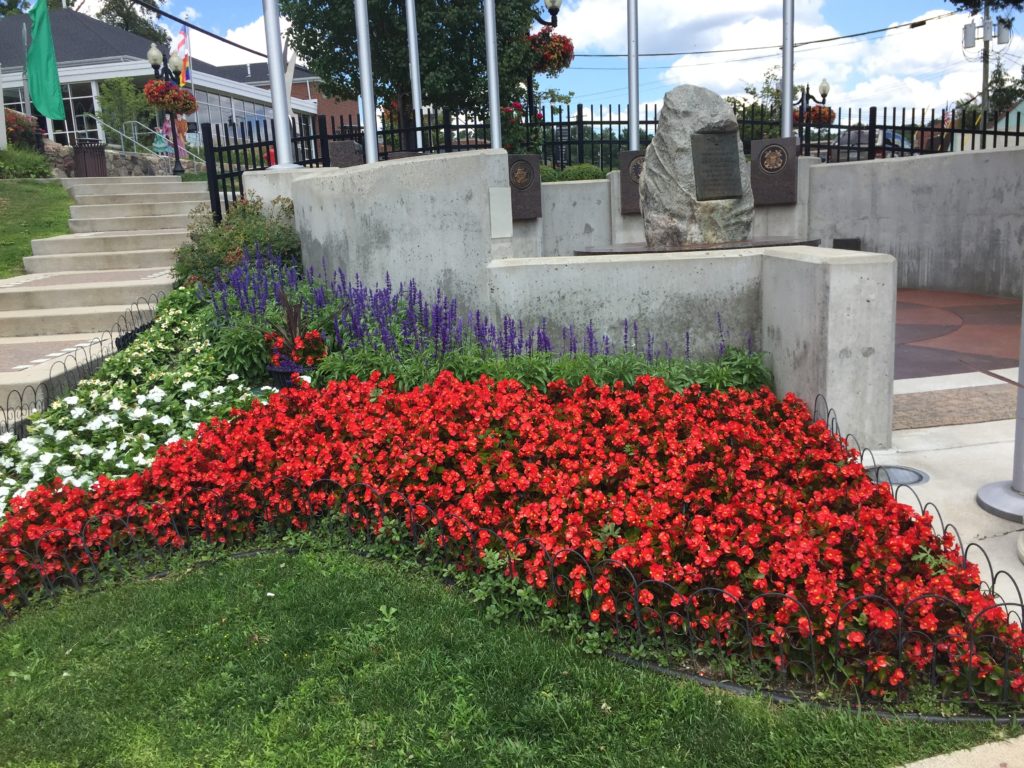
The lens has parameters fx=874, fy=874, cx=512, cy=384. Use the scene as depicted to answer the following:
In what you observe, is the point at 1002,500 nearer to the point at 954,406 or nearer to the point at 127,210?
the point at 954,406

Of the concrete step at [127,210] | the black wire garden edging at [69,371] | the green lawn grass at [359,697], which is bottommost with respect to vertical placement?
the green lawn grass at [359,697]

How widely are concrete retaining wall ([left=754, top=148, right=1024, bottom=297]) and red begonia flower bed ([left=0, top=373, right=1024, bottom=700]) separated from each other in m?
6.73

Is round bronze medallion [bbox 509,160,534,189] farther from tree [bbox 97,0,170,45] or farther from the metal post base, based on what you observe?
tree [bbox 97,0,170,45]

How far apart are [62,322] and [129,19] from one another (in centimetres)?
5822

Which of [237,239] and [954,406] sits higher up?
[237,239]

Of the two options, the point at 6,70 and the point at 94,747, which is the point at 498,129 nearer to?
the point at 94,747

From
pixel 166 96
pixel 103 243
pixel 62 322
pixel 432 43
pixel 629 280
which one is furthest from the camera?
pixel 432 43

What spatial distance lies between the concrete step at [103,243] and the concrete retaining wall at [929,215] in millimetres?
8383

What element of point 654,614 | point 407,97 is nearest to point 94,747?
point 654,614

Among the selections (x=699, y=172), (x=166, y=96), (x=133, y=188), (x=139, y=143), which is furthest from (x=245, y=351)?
(x=139, y=143)

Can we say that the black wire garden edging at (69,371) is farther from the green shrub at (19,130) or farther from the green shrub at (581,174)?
the green shrub at (19,130)

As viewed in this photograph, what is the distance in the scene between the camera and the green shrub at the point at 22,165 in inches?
656

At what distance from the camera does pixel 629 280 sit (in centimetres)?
627

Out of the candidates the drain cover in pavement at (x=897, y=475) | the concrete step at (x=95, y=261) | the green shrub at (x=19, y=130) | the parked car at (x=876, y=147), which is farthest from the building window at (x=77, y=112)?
the drain cover in pavement at (x=897, y=475)
